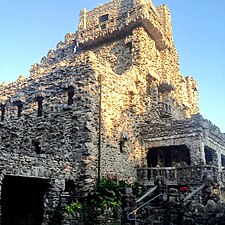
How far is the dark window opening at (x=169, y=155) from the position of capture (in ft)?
67.4

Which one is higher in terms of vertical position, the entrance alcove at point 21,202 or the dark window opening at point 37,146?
the dark window opening at point 37,146

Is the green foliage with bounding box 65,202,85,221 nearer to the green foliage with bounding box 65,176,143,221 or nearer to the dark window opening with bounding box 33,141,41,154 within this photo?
the green foliage with bounding box 65,176,143,221

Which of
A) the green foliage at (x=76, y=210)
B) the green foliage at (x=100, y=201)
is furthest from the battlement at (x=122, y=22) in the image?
the green foliage at (x=76, y=210)

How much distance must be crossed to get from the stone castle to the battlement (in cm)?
11

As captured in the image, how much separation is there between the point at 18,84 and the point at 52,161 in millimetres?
8167

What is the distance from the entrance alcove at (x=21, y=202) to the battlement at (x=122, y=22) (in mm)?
14104

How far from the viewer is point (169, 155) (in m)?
21.1

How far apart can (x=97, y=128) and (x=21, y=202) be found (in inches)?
219

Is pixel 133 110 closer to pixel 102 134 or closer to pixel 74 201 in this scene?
pixel 102 134

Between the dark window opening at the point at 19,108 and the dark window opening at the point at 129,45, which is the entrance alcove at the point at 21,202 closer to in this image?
the dark window opening at the point at 19,108

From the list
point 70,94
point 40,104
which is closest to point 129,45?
point 70,94

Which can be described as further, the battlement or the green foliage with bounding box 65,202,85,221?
the battlement

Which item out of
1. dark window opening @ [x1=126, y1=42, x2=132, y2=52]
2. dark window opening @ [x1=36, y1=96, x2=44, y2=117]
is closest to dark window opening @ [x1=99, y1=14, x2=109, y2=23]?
dark window opening @ [x1=126, y1=42, x2=132, y2=52]

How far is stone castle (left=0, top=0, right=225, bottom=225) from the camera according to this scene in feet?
49.2
